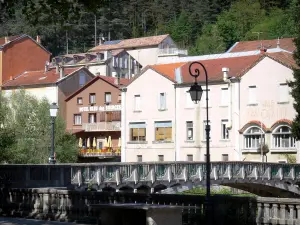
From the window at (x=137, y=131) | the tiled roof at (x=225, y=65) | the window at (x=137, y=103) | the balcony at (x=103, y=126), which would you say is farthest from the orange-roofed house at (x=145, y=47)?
the tiled roof at (x=225, y=65)

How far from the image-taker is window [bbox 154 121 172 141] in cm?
7212

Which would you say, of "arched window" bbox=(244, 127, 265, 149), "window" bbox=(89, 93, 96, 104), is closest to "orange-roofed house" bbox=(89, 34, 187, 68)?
"window" bbox=(89, 93, 96, 104)

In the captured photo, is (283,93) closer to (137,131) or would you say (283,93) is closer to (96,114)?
(137,131)

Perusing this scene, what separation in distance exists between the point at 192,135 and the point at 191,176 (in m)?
21.9

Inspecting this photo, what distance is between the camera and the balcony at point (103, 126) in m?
83.9

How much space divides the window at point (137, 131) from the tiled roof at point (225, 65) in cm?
615

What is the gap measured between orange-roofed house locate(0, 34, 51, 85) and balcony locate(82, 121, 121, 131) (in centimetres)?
1359

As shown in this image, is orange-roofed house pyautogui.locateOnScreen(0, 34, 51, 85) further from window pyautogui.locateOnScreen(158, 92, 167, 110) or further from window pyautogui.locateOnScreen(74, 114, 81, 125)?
window pyautogui.locateOnScreen(158, 92, 167, 110)

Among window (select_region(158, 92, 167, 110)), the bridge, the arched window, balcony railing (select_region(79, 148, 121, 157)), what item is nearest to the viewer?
the bridge

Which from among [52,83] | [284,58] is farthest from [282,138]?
[52,83]

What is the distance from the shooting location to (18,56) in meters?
96.6

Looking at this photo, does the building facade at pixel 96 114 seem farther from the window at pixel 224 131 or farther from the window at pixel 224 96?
the window at pixel 224 131

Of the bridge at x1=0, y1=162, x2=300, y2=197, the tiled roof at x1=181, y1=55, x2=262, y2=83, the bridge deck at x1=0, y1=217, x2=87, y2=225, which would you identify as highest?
the tiled roof at x1=181, y1=55, x2=262, y2=83

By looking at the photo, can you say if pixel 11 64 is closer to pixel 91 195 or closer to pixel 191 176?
pixel 191 176
